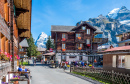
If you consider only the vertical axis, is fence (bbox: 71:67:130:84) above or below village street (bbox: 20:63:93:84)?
above

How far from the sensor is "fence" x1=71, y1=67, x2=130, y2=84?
1241 centimetres

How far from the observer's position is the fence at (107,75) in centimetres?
1241

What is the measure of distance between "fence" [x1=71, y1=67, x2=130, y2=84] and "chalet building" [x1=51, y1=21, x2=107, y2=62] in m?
17.6

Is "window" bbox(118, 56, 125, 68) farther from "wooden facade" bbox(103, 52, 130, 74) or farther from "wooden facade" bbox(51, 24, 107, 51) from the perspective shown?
"wooden facade" bbox(51, 24, 107, 51)

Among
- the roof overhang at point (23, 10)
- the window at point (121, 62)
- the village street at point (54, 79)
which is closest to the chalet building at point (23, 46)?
the village street at point (54, 79)

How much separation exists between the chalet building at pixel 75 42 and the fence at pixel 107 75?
17.6 metres

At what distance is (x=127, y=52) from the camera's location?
1494cm

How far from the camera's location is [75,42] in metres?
43.3

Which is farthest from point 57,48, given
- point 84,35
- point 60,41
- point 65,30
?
point 84,35

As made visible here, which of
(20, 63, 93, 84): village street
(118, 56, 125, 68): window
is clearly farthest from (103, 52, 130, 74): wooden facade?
(20, 63, 93, 84): village street

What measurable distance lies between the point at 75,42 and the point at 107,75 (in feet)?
88.7

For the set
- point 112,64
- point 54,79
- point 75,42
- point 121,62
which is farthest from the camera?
point 75,42

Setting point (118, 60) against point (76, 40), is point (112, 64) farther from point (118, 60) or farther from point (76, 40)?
point (76, 40)

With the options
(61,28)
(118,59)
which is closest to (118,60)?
(118,59)
